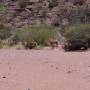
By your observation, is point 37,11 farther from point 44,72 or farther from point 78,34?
point 44,72

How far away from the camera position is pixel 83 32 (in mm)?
20156

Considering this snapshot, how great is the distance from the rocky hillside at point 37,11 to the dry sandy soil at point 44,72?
30.0 m

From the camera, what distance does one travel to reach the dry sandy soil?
10.2 meters

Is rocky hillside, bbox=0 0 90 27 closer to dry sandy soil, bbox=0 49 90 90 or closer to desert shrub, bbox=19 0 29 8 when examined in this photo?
desert shrub, bbox=19 0 29 8

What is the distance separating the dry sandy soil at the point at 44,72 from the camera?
10.2m

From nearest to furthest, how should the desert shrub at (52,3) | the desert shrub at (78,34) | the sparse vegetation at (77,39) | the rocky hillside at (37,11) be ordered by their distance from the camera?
the sparse vegetation at (77,39) < the desert shrub at (78,34) < the rocky hillside at (37,11) < the desert shrub at (52,3)

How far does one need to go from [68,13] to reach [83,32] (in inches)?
1069

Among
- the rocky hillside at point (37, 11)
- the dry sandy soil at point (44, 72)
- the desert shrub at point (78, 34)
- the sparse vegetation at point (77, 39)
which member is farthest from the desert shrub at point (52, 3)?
the dry sandy soil at point (44, 72)

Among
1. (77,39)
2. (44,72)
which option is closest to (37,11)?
(77,39)

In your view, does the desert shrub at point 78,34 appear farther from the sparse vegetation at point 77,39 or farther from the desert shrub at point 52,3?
the desert shrub at point 52,3

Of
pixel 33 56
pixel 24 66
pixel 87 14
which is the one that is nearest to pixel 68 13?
pixel 87 14

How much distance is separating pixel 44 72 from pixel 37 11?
3883cm

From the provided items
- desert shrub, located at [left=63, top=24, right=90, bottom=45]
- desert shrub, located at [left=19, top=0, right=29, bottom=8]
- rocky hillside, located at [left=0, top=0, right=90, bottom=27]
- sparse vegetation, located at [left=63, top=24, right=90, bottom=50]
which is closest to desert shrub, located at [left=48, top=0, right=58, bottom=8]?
rocky hillside, located at [left=0, top=0, right=90, bottom=27]

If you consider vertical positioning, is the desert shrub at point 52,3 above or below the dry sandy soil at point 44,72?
below
